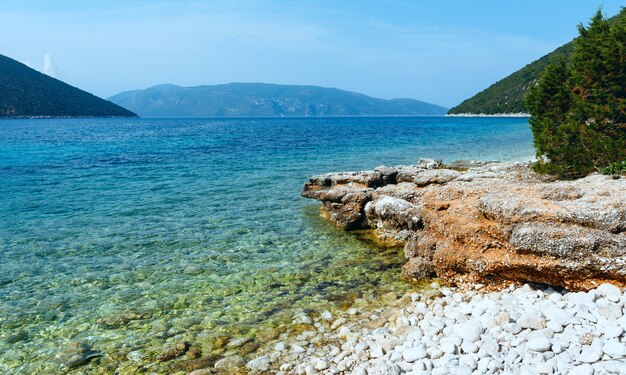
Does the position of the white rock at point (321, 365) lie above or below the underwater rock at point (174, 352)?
above

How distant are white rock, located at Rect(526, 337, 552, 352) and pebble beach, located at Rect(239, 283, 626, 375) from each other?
0.6 inches

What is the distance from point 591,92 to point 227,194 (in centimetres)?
2044

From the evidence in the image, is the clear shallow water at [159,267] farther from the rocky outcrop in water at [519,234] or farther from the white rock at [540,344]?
the white rock at [540,344]

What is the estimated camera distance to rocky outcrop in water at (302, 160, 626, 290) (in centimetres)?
994

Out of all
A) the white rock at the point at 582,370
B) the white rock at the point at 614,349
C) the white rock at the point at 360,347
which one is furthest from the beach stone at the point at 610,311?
the white rock at the point at 360,347

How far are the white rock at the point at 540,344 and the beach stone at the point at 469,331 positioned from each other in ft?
3.12

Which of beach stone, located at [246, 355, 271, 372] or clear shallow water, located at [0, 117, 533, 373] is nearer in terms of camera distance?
beach stone, located at [246, 355, 271, 372]

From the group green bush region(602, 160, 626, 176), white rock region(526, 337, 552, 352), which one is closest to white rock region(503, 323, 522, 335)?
white rock region(526, 337, 552, 352)

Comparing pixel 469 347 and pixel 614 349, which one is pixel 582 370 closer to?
pixel 614 349

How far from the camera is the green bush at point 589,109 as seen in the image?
2127cm

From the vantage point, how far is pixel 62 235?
1869 centimetres

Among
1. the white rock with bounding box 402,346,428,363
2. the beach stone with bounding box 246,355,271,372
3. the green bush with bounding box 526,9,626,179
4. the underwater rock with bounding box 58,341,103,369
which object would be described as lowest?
the underwater rock with bounding box 58,341,103,369

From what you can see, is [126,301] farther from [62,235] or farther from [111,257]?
[62,235]

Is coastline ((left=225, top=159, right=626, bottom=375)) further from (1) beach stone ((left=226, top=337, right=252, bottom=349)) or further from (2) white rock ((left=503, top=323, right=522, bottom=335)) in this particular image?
(1) beach stone ((left=226, top=337, right=252, bottom=349))
